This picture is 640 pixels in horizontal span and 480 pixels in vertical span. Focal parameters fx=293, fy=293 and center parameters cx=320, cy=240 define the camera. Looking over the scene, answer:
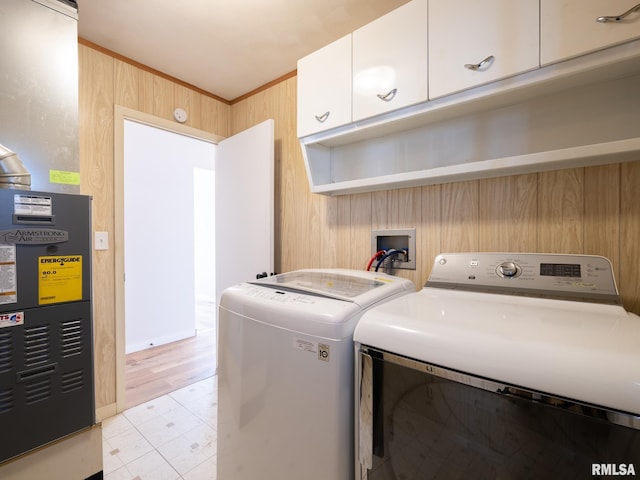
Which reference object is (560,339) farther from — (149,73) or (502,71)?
(149,73)

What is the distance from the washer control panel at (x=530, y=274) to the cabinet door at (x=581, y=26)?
2.22 feet

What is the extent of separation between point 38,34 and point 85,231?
959 millimetres

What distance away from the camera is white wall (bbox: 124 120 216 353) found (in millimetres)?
3219

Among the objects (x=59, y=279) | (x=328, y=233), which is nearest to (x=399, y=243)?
(x=328, y=233)

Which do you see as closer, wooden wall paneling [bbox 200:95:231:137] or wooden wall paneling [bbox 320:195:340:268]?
wooden wall paneling [bbox 320:195:340:268]

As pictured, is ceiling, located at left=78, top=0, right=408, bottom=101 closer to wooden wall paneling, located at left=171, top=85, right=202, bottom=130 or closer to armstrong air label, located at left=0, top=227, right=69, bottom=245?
wooden wall paneling, located at left=171, top=85, right=202, bottom=130

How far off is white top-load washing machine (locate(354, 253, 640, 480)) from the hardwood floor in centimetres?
219

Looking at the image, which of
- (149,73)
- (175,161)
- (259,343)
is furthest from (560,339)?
(175,161)

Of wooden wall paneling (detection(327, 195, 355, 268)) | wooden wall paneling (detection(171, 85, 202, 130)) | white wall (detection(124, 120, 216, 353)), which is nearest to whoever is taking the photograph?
wooden wall paneling (detection(327, 195, 355, 268))

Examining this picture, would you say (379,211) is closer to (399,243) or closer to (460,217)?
(399,243)

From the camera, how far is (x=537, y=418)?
601 millimetres

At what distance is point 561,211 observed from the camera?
1.19 metres

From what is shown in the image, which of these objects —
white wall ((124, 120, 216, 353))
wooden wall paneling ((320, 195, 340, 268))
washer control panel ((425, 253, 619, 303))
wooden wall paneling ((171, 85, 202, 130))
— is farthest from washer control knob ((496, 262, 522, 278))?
white wall ((124, 120, 216, 353))

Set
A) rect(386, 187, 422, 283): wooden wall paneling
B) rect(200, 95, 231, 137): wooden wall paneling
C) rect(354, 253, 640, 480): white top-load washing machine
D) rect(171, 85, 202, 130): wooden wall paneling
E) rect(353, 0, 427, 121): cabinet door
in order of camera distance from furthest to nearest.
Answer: rect(200, 95, 231, 137): wooden wall paneling → rect(171, 85, 202, 130): wooden wall paneling → rect(386, 187, 422, 283): wooden wall paneling → rect(353, 0, 427, 121): cabinet door → rect(354, 253, 640, 480): white top-load washing machine
